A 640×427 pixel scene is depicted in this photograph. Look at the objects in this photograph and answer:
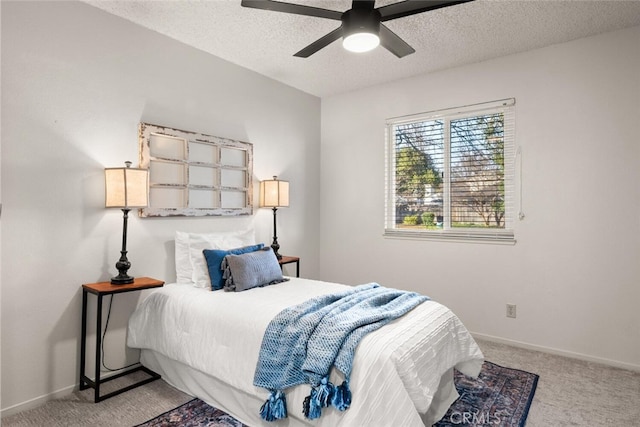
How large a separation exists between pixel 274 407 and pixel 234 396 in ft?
1.50

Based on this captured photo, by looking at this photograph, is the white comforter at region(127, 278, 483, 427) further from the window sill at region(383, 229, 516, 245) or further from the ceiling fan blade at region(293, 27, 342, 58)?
the ceiling fan blade at region(293, 27, 342, 58)

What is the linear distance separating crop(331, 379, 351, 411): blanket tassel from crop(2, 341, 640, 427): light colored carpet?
123 cm

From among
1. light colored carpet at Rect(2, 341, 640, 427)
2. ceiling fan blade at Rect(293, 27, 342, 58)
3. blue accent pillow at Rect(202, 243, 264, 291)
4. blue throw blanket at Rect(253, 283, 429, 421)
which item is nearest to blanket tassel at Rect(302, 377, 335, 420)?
blue throw blanket at Rect(253, 283, 429, 421)

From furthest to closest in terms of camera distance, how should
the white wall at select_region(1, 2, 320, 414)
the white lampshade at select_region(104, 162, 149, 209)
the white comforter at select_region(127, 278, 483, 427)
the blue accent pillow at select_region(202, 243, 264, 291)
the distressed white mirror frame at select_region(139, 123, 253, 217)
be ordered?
the distressed white mirror frame at select_region(139, 123, 253, 217) < the blue accent pillow at select_region(202, 243, 264, 291) < the white lampshade at select_region(104, 162, 149, 209) < the white wall at select_region(1, 2, 320, 414) < the white comforter at select_region(127, 278, 483, 427)

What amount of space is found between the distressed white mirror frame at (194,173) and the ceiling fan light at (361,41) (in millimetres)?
1621

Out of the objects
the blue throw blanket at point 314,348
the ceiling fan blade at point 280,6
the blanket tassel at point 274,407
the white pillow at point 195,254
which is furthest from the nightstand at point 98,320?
the ceiling fan blade at point 280,6

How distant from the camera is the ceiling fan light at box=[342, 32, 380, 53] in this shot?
2.25m

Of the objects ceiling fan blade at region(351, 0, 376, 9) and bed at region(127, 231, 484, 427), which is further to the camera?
ceiling fan blade at region(351, 0, 376, 9)

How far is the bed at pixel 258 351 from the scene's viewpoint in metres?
1.72

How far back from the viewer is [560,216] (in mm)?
3262

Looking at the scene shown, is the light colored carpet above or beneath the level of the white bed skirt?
beneath

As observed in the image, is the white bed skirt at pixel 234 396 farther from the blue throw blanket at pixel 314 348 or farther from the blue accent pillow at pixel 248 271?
the blue accent pillow at pixel 248 271

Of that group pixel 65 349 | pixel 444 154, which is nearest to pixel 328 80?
pixel 444 154

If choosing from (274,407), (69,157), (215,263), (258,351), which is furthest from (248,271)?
(69,157)
